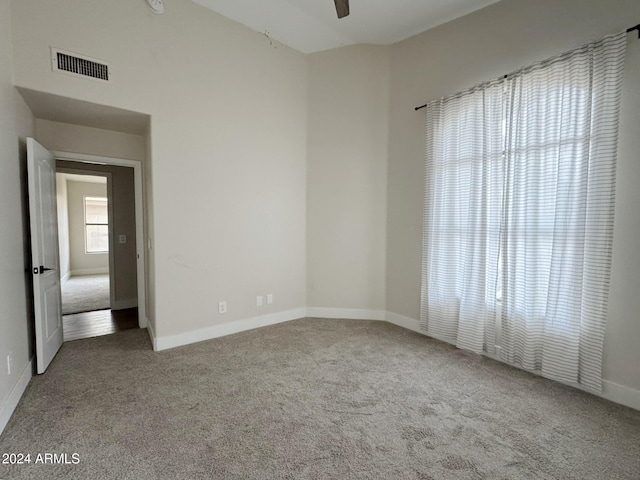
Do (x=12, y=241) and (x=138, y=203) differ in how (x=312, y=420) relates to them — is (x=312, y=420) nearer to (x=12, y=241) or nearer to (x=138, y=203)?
(x=12, y=241)

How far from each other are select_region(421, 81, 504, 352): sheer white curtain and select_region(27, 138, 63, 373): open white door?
3784mm

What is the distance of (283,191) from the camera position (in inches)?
162

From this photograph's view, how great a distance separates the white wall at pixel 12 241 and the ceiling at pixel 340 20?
6.50ft

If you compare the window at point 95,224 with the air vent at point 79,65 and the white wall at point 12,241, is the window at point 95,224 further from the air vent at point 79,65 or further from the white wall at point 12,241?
the air vent at point 79,65

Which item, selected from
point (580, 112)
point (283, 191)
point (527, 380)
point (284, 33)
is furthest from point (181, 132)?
point (527, 380)

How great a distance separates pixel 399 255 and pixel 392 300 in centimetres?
62

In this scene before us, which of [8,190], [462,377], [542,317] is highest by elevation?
[8,190]

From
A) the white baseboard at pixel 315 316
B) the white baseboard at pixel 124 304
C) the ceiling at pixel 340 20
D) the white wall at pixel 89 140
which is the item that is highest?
the ceiling at pixel 340 20

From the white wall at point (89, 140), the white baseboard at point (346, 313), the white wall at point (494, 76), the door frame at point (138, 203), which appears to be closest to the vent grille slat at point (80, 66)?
the white wall at point (89, 140)

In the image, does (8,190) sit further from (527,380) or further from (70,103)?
(527,380)

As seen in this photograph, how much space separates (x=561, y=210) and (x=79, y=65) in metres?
4.23

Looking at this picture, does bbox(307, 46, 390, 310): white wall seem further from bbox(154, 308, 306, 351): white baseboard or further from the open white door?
the open white door

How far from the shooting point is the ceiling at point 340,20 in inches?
126

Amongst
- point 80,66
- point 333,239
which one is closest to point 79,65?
point 80,66
